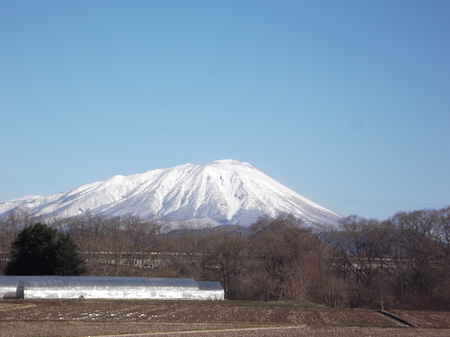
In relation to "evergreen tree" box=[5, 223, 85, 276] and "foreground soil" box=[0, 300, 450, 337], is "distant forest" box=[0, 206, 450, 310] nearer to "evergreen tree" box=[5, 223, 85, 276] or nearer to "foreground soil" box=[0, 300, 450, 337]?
"evergreen tree" box=[5, 223, 85, 276]

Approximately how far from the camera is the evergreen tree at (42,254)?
147 ft

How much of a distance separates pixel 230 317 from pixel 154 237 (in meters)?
49.0

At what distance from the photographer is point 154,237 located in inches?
3063

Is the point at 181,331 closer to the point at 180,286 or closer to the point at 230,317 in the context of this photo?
the point at 230,317

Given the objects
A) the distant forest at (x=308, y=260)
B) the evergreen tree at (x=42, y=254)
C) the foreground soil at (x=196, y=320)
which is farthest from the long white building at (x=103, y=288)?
the distant forest at (x=308, y=260)

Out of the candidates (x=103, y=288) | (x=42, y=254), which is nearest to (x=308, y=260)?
(x=103, y=288)

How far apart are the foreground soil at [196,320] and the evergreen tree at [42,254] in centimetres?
1034

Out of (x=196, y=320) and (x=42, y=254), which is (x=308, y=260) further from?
(x=196, y=320)

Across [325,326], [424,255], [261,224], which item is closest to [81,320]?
[325,326]

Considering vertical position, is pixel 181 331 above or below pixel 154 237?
below

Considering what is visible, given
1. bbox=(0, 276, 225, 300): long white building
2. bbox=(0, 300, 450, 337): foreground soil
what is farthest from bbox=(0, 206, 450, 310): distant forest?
bbox=(0, 300, 450, 337): foreground soil

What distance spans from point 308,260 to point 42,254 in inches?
1132

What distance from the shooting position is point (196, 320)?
2872cm

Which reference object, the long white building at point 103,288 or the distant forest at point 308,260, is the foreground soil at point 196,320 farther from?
the distant forest at point 308,260
